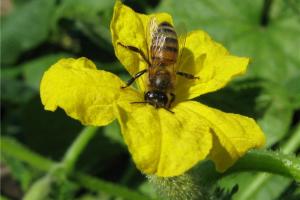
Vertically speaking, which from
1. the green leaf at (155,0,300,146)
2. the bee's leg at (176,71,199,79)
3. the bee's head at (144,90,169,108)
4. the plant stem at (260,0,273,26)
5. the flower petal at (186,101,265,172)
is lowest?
the green leaf at (155,0,300,146)

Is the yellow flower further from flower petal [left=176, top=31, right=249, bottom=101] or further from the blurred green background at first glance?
the blurred green background

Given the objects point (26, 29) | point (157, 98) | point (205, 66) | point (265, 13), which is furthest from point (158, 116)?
point (26, 29)

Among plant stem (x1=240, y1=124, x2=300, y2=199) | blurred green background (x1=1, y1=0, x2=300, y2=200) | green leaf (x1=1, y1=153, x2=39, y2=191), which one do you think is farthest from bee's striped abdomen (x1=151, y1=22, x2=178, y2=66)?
green leaf (x1=1, y1=153, x2=39, y2=191)

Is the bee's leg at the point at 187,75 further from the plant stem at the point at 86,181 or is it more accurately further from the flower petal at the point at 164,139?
the plant stem at the point at 86,181

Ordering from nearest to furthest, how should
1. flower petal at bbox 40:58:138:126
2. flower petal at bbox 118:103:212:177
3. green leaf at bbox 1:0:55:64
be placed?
flower petal at bbox 118:103:212:177 → flower petal at bbox 40:58:138:126 → green leaf at bbox 1:0:55:64

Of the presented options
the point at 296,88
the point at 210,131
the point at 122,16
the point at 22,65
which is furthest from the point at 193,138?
the point at 22,65

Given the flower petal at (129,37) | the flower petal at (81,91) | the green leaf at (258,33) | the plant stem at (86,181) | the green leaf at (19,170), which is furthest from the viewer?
the green leaf at (258,33)

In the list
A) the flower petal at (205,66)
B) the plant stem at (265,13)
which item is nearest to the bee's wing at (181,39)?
the flower petal at (205,66)
